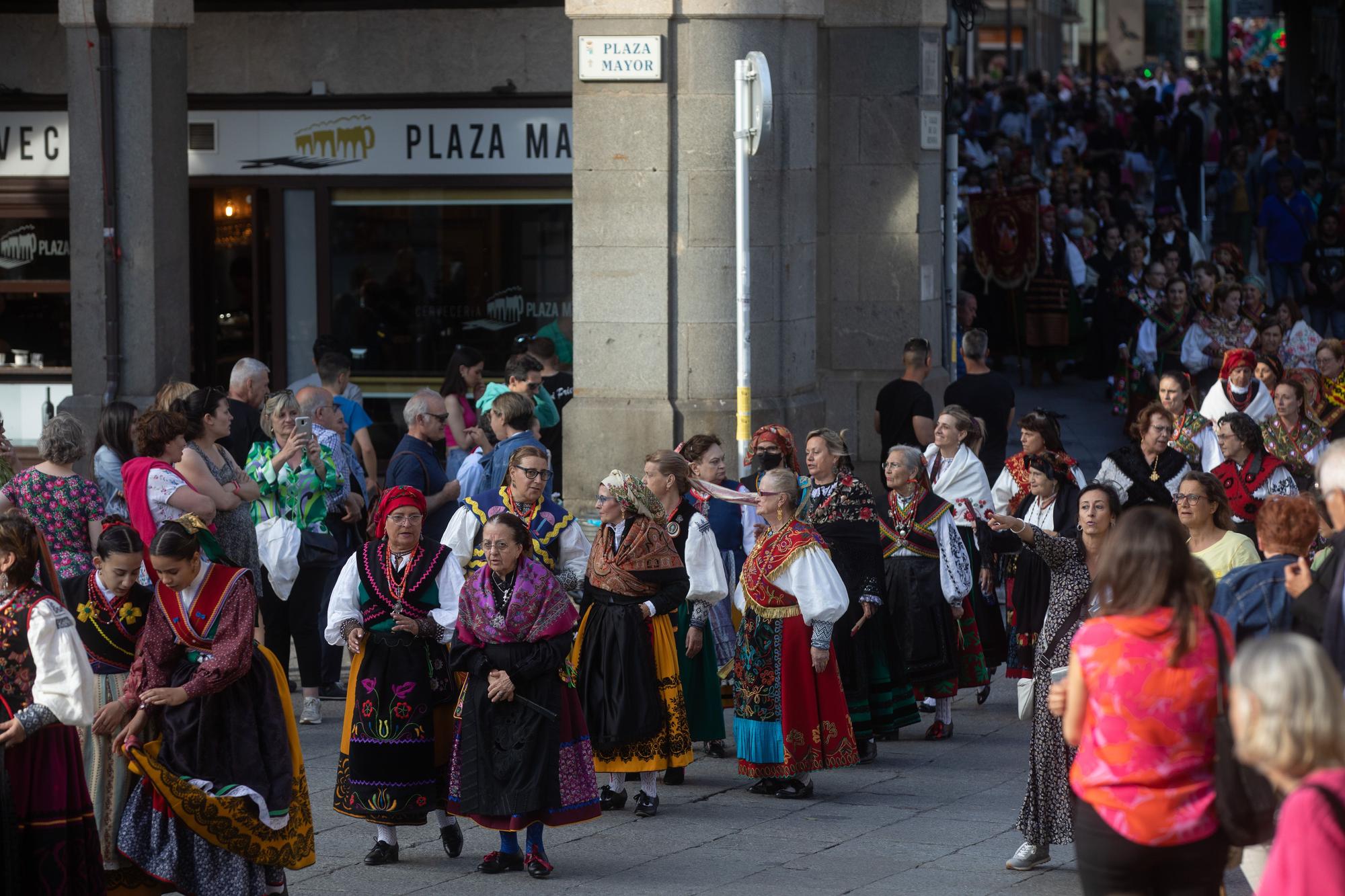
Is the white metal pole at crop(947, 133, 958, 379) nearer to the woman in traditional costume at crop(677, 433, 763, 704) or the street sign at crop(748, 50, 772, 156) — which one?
the street sign at crop(748, 50, 772, 156)

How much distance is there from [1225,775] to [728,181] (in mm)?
8389

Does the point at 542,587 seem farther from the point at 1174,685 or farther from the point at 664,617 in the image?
the point at 1174,685

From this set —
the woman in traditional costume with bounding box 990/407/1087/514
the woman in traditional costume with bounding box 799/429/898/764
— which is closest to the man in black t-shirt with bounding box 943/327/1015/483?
the woman in traditional costume with bounding box 990/407/1087/514

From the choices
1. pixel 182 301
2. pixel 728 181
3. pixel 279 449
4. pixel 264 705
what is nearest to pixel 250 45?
pixel 182 301

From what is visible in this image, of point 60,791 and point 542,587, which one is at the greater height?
point 542,587

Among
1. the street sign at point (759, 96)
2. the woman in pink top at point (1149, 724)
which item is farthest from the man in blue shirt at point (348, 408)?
the woman in pink top at point (1149, 724)

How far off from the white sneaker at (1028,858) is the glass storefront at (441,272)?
8.61m

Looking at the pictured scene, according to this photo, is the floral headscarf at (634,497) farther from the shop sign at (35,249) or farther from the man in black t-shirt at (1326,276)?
the man in black t-shirt at (1326,276)

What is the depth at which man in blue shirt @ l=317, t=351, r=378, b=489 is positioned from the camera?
1209 centimetres

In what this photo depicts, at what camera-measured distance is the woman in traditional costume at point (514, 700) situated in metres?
7.65

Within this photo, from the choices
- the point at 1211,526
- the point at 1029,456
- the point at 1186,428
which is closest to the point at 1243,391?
the point at 1186,428

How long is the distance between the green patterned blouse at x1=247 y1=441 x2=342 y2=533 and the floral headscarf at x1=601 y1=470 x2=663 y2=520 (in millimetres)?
2452

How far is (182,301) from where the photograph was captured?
47.4ft

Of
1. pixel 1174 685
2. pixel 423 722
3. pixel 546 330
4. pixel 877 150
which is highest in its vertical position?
pixel 877 150
